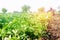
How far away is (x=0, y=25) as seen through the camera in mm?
6027

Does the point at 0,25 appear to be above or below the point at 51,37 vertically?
above

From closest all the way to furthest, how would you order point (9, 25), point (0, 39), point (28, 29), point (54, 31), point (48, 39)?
1. point (0, 39)
2. point (9, 25)
3. point (28, 29)
4. point (48, 39)
5. point (54, 31)

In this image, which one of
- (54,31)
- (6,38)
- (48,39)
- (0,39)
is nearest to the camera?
(6,38)

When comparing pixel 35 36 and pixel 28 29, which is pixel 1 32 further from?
pixel 35 36

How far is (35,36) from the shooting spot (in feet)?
20.2

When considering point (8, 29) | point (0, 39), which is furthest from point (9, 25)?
point (0, 39)

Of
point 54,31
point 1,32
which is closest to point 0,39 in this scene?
point 1,32

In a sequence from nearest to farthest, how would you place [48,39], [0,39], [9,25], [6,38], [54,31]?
1. [6,38]
2. [0,39]
3. [9,25]
4. [48,39]
5. [54,31]

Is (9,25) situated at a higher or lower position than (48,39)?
higher

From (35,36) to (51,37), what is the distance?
0.84 metres

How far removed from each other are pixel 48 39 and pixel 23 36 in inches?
59.3

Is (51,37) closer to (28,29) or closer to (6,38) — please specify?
(28,29)

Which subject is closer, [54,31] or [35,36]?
[35,36]

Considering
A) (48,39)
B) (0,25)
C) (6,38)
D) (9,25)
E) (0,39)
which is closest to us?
(6,38)
